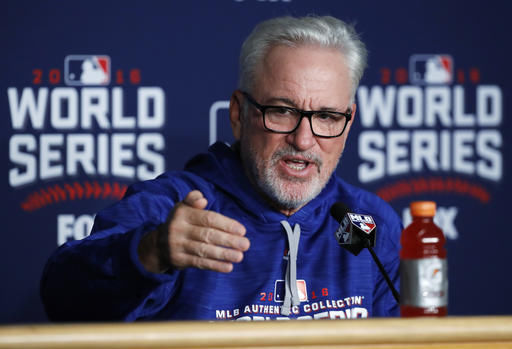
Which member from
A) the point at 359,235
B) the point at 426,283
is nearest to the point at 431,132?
the point at 359,235

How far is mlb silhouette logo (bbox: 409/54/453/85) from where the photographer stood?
94.6 inches

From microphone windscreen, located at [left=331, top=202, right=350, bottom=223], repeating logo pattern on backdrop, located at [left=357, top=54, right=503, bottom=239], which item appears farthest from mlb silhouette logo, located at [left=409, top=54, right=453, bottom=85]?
microphone windscreen, located at [left=331, top=202, right=350, bottom=223]

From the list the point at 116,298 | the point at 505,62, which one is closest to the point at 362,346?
the point at 116,298

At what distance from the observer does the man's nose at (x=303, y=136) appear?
144 cm

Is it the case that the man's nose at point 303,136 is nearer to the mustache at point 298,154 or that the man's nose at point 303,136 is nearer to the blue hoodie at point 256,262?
the mustache at point 298,154

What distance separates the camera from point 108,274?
1.09m

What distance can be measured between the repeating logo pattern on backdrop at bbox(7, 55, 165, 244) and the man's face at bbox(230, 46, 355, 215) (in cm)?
84

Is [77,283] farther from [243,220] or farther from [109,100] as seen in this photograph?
[109,100]

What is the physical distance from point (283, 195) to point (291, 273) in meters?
0.18

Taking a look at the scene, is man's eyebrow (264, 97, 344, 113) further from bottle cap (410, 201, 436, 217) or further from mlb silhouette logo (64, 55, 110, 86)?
mlb silhouette logo (64, 55, 110, 86)

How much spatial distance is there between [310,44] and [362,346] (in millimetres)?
845

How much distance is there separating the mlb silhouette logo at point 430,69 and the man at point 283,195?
2.87 feet

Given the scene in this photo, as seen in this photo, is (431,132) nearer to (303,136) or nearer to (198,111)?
(198,111)

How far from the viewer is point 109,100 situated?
88.9 inches
